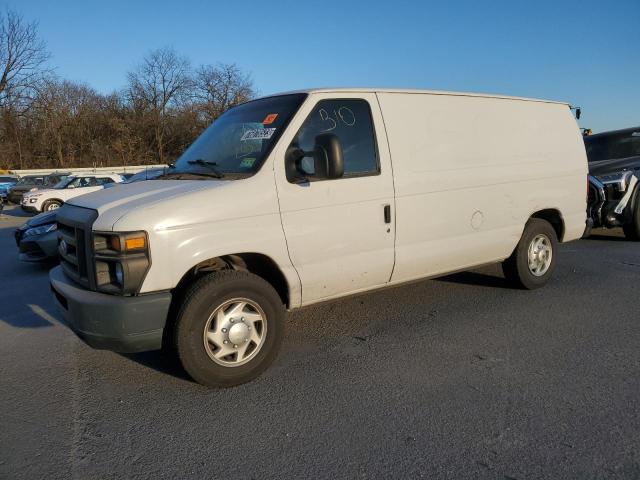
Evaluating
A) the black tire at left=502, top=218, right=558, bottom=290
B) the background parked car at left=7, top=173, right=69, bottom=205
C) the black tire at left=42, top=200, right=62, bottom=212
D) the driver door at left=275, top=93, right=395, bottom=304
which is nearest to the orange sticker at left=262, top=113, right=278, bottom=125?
the driver door at left=275, top=93, right=395, bottom=304

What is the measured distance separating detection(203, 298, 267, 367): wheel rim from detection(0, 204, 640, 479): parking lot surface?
238mm

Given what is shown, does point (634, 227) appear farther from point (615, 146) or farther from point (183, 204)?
point (183, 204)

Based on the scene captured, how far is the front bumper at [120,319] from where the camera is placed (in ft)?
10.2

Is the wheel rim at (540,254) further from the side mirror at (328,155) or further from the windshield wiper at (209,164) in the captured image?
the windshield wiper at (209,164)

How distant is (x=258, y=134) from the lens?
12.7 feet

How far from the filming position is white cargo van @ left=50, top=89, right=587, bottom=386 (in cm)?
318

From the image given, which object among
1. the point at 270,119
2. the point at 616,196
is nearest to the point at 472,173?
the point at 270,119

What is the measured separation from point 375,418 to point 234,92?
55524mm

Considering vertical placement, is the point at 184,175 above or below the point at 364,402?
above

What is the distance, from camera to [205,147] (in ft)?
14.3

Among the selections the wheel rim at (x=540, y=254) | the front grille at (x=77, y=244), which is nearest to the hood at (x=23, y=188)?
the front grille at (x=77, y=244)

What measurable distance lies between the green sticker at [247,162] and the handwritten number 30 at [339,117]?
2.08 ft

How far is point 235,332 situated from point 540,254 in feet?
12.1

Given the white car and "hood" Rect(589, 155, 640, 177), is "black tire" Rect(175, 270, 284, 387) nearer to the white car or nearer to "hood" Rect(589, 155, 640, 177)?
"hood" Rect(589, 155, 640, 177)
